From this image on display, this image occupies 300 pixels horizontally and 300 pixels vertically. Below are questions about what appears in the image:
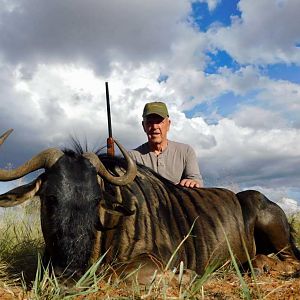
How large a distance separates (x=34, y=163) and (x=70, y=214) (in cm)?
82

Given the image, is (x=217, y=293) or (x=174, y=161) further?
(x=174, y=161)

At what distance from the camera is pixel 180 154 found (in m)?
6.99

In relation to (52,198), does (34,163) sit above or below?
above

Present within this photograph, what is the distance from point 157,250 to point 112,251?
0.44m

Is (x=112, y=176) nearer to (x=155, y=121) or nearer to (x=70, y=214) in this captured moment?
A: (x=70, y=214)

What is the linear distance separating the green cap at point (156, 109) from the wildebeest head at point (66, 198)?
2619 mm

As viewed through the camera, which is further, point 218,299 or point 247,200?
point 247,200

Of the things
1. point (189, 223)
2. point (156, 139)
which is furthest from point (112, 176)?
point (156, 139)

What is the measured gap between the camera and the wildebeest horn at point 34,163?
4164 mm

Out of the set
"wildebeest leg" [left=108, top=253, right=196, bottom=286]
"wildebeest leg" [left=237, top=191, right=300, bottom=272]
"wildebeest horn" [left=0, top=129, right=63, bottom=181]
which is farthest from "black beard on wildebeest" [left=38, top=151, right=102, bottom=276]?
"wildebeest leg" [left=237, top=191, right=300, bottom=272]

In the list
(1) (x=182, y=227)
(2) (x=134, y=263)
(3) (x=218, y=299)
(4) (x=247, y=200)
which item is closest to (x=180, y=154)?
(4) (x=247, y=200)

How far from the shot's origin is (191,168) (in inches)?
268

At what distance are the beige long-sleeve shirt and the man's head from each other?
0.70ft

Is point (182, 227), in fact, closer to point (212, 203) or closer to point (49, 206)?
point (212, 203)
